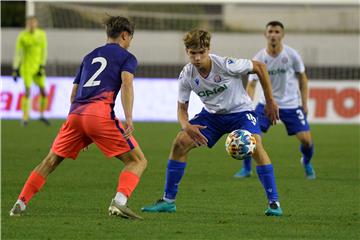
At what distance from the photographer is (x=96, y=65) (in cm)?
948

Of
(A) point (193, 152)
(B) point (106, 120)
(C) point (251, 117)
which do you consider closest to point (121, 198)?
(B) point (106, 120)

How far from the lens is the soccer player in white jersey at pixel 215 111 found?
397 inches

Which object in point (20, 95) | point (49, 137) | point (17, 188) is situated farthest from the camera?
point (20, 95)

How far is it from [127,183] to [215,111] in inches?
57.4

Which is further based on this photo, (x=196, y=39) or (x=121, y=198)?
(x=196, y=39)

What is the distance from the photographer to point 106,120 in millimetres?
9453

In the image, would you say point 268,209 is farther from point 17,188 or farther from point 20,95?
point 20,95

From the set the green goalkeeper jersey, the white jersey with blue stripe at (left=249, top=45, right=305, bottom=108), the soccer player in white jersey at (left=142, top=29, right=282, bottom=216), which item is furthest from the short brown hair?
the green goalkeeper jersey

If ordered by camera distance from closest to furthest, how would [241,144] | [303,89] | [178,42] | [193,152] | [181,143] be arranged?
1. [241,144]
2. [181,143]
3. [303,89]
4. [193,152]
5. [178,42]

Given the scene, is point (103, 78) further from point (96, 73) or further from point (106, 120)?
point (106, 120)

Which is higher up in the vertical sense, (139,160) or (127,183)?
(139,160)

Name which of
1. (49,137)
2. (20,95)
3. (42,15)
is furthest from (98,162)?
(42,15)

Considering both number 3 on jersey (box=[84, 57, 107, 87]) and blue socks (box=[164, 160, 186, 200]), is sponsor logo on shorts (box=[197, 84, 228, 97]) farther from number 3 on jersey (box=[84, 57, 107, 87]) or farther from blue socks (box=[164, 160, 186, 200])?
number 3 on jersey (box=[84, 57, 107, 87])

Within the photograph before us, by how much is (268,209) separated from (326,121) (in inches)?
698
